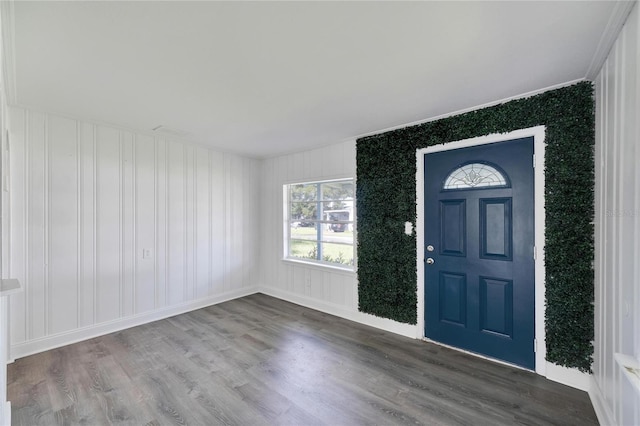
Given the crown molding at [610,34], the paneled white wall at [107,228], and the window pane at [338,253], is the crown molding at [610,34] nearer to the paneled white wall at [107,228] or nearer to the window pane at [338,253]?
the window pane at [338,253]

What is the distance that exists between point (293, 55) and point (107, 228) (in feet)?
10.6

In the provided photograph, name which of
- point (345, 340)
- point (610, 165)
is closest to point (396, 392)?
point (345, 340)

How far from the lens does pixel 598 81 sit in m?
2.16

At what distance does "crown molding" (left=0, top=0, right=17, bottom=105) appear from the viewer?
1.54 meters

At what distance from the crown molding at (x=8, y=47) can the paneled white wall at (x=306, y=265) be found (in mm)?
3294

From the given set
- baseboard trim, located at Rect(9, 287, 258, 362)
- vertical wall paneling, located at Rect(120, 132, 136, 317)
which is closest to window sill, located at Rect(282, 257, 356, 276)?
baseboard trim, located at Rect(9, 287, 258, 362)

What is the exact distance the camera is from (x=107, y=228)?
350 centimetres

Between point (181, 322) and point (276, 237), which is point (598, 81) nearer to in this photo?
point (276, 237)

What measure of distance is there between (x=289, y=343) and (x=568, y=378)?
264cm

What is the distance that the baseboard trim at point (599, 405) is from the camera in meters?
1.85

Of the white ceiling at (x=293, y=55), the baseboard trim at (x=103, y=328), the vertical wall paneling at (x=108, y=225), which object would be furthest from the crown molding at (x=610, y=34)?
the baseboard trim at (x=103, y=328)

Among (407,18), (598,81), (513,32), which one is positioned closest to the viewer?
(407,18)

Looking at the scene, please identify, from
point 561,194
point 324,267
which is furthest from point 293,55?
point 324,267

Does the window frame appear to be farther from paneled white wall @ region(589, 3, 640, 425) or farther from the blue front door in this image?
paneled white wall @ region(589, 3, 640, 425)
